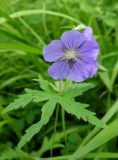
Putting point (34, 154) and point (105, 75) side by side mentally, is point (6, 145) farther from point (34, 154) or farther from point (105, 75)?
point (105, 75)

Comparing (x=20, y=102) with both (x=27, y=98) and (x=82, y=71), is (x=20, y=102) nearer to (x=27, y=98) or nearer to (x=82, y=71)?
(x=27, y=98)

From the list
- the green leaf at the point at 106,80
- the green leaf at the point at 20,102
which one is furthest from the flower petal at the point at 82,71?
the green leaf at the point at 106,80

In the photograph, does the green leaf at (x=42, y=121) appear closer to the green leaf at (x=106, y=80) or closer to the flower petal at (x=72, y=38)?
the flower petal at (x=72, y=38)

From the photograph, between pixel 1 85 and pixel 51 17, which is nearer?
pixel 1 85

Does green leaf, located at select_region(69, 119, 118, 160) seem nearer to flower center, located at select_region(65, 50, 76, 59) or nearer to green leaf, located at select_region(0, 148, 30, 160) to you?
green leaf, located at select_region(0, 148, 30, 160)

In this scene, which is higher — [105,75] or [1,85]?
[1,85]

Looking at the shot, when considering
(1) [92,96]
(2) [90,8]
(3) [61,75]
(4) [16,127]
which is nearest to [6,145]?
(4) [16,127]

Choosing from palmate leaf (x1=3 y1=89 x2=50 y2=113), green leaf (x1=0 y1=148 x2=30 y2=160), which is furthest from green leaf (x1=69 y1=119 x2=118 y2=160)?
palmate leaf (x1=3 y1=89 x2=50 y2=113)
